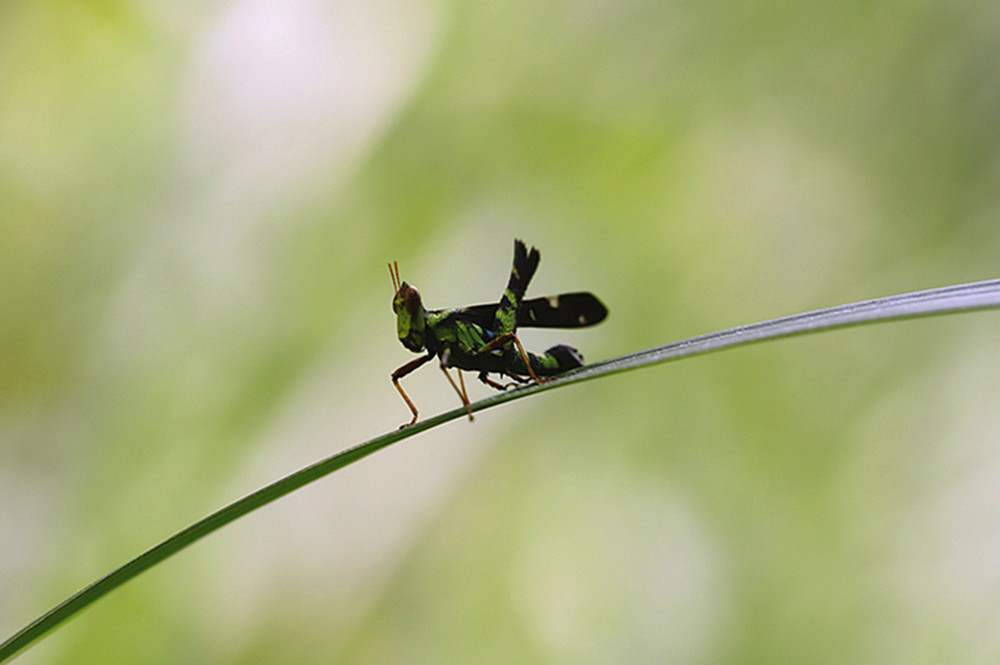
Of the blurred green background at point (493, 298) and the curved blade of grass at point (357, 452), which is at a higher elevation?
the blurred green background at point (493, 298)

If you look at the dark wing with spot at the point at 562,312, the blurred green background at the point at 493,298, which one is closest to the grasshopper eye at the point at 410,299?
the dark wing with spot at the point at 562,312

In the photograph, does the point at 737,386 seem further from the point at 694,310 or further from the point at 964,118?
the point at 964,118

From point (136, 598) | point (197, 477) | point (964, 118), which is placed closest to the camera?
point (136, 598)

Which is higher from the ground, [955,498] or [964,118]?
[964,118]

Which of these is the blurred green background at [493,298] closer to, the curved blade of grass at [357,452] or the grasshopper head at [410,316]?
the grasshopper head at [410,316]

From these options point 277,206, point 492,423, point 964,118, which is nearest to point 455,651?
point 492,423

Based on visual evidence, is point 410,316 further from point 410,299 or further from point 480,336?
point 480,336

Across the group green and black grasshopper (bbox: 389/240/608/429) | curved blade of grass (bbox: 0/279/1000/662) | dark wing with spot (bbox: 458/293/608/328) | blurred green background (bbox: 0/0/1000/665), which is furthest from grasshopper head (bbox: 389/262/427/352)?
blurred green background (bbox: 0/0/1000/665)

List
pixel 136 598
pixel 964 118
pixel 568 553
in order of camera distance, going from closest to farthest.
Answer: pixel 136 598 < pixel 568 553 < pixel 964 118
